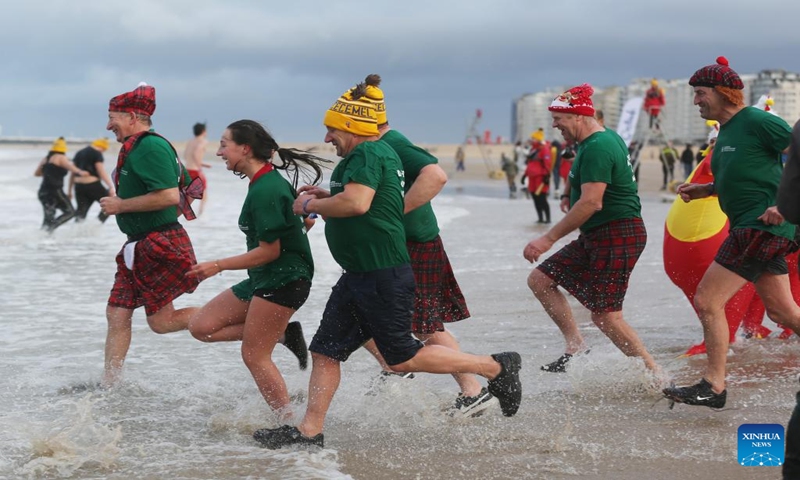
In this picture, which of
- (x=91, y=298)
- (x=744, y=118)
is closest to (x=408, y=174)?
(x=744, y=118)

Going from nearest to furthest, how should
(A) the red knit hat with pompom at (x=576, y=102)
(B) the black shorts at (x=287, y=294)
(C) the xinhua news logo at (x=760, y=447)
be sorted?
(C) the xinhua news logo at (x=760, y=447), (B) the black shorts at (x=287, y=294), (A) the red knit hat with pompom at (x=576, y=102)

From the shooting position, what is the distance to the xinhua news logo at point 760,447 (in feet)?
14.9

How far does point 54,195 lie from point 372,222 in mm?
11933

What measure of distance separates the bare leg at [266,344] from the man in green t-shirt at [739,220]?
75.9 inches

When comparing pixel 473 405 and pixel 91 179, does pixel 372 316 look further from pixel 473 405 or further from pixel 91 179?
pixel 91 179

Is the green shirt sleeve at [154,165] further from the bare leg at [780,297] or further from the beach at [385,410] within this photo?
the bare leg at [780,297]

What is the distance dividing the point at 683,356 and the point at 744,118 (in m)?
2.17

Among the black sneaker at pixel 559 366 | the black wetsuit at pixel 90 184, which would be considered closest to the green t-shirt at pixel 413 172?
the black sneaker at pixel 559 366

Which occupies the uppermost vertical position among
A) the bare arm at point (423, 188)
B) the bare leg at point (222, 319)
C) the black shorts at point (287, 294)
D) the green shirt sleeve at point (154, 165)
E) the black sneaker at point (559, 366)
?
the green shirt sleeve at point (154, 165)

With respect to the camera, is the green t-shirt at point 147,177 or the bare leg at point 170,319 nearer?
the green t-shirt at point 147,177

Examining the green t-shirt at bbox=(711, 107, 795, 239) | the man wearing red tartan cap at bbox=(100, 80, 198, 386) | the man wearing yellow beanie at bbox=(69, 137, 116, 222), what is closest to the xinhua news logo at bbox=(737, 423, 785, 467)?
the green t-shirt at bbox=(711, 107, 795, 239)

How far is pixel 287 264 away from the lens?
16.6ft

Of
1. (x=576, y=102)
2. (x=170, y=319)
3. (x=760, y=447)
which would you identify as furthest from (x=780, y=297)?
(x=170, y=319)

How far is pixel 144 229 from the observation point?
6023 mm
